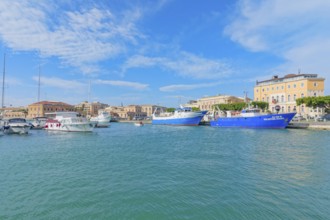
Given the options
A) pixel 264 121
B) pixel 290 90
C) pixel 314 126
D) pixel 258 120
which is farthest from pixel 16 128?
pixel 290 90

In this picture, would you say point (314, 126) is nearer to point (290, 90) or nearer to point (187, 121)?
point (290, 90)

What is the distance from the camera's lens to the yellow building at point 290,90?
240 ft

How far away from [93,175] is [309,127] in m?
51.2

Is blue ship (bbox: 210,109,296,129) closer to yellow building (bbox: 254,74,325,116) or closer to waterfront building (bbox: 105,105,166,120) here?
yellow building (bbox: 254,74,325,116)

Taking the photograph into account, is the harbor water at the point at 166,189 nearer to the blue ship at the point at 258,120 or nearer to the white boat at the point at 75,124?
the white boat at the point at 75,124

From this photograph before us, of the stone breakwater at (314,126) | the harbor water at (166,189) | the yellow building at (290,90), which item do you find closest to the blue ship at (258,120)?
the stone breakwater at (314,126)

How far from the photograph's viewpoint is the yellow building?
73.2 metres

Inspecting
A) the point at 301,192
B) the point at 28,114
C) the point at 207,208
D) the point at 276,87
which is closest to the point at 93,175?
the point at 207,208

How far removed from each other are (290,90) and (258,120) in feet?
110

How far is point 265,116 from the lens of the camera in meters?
52.5

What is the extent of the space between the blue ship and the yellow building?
26811 mm

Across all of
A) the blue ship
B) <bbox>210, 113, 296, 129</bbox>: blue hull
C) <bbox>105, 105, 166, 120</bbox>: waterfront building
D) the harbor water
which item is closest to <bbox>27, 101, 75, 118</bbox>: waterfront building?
<bbox>105, 105, 166, 120</bbox>: waterfront building

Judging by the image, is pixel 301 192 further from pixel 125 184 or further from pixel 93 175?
pixel 93 175

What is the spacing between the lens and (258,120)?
5347 centimetres
